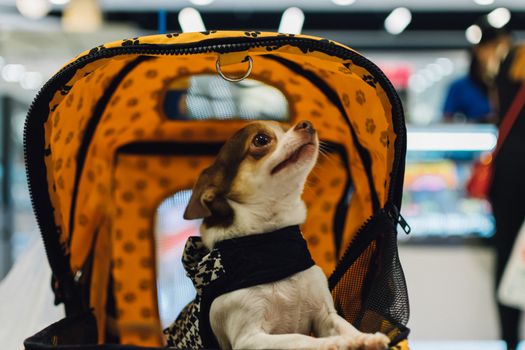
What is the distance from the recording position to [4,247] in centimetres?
244

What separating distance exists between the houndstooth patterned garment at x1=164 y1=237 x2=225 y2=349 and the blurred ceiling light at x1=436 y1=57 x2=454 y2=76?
5.39m

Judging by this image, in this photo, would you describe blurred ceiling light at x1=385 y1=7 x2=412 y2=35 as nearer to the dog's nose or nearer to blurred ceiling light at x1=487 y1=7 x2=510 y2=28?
blurred ceiling light at x1=487 y1=7 x2=510 y2=28

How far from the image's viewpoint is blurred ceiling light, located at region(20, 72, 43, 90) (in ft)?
11.7

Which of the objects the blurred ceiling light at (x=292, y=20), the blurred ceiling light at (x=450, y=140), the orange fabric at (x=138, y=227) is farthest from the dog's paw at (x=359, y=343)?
the blurred ceiling light at (x=292, y=20)

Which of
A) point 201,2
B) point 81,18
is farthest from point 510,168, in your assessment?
point 201,2

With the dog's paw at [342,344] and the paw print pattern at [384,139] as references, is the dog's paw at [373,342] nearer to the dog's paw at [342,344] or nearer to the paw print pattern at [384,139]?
the dog's paw at [342,344]

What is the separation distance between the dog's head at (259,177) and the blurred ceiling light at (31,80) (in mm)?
2817

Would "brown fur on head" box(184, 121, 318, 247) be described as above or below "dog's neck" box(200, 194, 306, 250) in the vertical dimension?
above

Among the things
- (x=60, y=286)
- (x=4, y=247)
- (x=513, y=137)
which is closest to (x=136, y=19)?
(x=4, y=247)

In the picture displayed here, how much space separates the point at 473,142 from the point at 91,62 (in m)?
2.14

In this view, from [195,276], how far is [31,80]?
3049mm

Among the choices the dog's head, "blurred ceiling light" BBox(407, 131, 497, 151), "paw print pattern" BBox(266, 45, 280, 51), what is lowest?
the dog's head

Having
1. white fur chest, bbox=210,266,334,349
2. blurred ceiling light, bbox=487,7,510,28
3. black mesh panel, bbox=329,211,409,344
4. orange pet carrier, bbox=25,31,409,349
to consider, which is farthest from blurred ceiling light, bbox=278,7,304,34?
white fur chest, bbox=210,266,334,349

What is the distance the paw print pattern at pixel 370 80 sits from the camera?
3.29 feet
